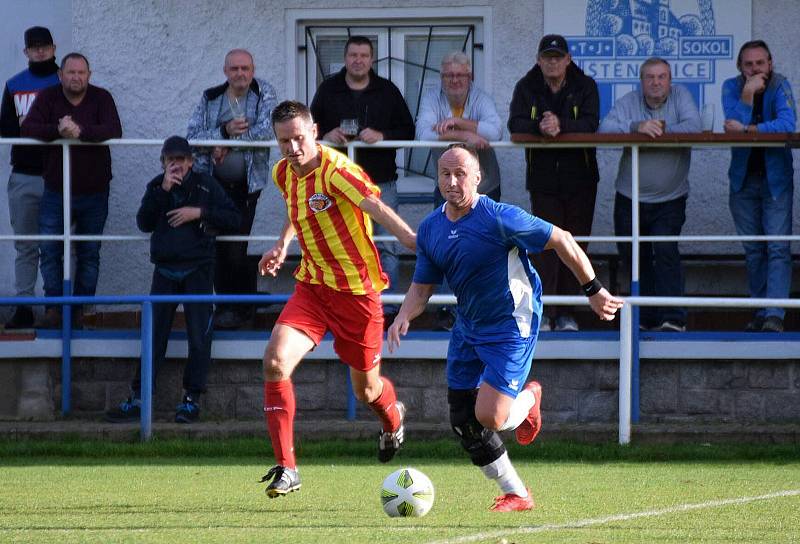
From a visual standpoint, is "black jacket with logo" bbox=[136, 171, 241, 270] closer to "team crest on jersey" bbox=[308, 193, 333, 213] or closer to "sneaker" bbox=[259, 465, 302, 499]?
"team crest on jersey" bbox=[308, 193, 333, 213]

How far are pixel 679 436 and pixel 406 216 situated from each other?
3.68 m

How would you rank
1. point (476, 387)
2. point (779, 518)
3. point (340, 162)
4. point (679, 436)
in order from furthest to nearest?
1. point (679, 436)
2. point (340, 162)
3. point (476, 387)
4. point (779, 518)

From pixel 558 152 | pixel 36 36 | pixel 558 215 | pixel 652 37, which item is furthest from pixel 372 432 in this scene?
pixel 652 37

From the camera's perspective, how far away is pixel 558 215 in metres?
11.3

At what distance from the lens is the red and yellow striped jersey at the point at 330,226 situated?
8.50 m

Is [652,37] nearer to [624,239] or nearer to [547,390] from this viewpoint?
[624,239]

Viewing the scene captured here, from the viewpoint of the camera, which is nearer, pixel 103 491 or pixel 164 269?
pixel 103 491

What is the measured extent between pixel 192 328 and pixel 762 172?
16.0ft

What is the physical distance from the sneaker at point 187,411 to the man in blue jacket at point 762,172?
474 centimetres

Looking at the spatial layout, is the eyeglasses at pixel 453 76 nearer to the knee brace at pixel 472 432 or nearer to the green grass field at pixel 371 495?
the green grass field at pixel 371 495

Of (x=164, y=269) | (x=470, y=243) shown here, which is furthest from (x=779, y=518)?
(x=164, y=269)

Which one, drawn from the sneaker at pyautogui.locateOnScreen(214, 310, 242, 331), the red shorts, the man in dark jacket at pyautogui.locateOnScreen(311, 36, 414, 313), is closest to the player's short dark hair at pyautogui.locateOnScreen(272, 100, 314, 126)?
the red shorts

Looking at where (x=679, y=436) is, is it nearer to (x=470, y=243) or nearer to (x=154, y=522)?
(x=470, y=243)

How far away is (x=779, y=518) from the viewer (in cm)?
716
